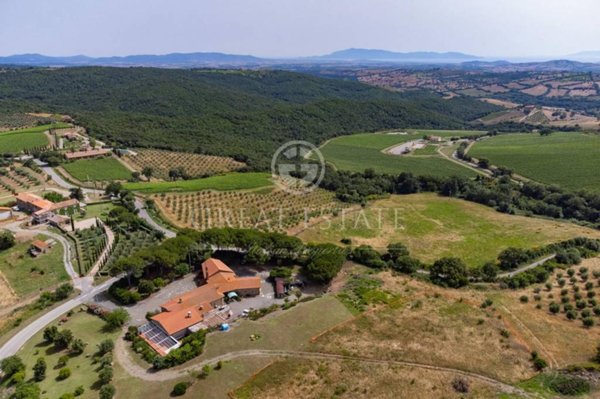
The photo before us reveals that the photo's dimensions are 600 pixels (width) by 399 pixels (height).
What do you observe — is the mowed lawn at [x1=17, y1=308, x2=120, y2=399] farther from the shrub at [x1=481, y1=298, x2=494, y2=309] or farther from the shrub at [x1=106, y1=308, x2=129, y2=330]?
the shrub at [x1=481, y1=298, x2=494, y2=309]

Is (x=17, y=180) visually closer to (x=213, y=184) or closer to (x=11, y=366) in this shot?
(x=213, y=184)

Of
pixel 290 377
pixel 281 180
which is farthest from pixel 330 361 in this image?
pixel 281 180

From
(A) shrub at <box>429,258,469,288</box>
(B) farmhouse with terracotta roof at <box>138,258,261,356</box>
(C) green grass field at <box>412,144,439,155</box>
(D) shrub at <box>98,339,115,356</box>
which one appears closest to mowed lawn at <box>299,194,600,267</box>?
(A) shrub at <box>429,258,469,288</box>

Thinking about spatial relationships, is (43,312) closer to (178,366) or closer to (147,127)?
(178,366)

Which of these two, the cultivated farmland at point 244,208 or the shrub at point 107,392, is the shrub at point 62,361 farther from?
the cultivated farmland at point 244,208

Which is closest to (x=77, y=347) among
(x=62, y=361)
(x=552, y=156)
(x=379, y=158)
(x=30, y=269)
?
(x=62, y=361)

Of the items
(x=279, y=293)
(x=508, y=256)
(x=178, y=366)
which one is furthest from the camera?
(x=508, y=256)

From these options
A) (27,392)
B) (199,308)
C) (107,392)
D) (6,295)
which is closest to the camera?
(107,392)
